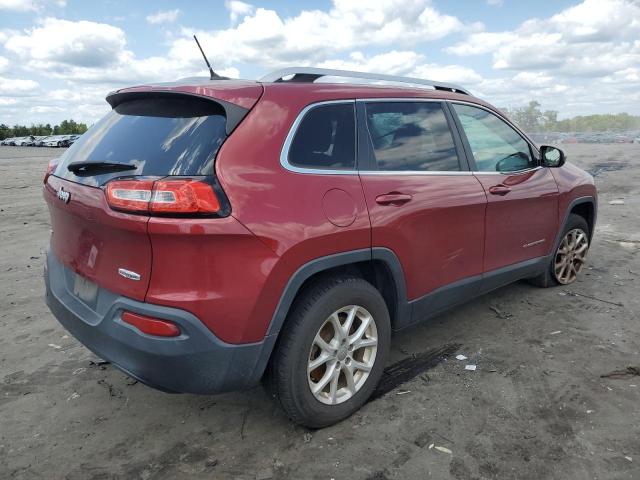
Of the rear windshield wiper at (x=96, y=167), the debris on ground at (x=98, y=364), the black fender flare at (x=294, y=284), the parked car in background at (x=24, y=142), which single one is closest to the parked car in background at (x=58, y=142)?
the parked car in background at (x=24, y=142)

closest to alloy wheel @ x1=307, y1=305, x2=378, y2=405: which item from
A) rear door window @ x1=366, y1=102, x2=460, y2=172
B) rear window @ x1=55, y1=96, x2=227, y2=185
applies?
rear door window @ x1=366, y1=102, x2=460, y2=172

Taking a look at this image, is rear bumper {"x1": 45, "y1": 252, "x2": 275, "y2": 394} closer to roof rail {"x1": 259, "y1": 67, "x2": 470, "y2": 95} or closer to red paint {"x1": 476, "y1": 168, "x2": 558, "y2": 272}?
roof rail {"x1": 259, "y1": 67, "x2": 470, "y2": 95}

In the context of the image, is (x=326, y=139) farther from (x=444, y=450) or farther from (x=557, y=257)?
(x=557, y=257)

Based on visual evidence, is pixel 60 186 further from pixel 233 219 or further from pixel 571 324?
pixel 571 324

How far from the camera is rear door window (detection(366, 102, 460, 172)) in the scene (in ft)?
9.87

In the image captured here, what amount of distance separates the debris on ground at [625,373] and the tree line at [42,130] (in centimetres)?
7715

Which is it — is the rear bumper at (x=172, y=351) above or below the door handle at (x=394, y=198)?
below

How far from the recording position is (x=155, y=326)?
7.34 ft

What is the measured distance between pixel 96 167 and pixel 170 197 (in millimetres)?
610

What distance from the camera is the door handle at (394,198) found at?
2841 millimetres

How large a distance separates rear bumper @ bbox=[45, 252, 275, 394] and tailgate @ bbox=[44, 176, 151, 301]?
0.08 meters

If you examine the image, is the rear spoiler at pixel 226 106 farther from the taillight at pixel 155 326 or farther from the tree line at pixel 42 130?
the tree line at pixel 42 130

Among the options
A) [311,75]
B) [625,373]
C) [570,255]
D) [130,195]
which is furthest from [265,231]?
[570,255]

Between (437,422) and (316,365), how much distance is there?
30.6 inches
